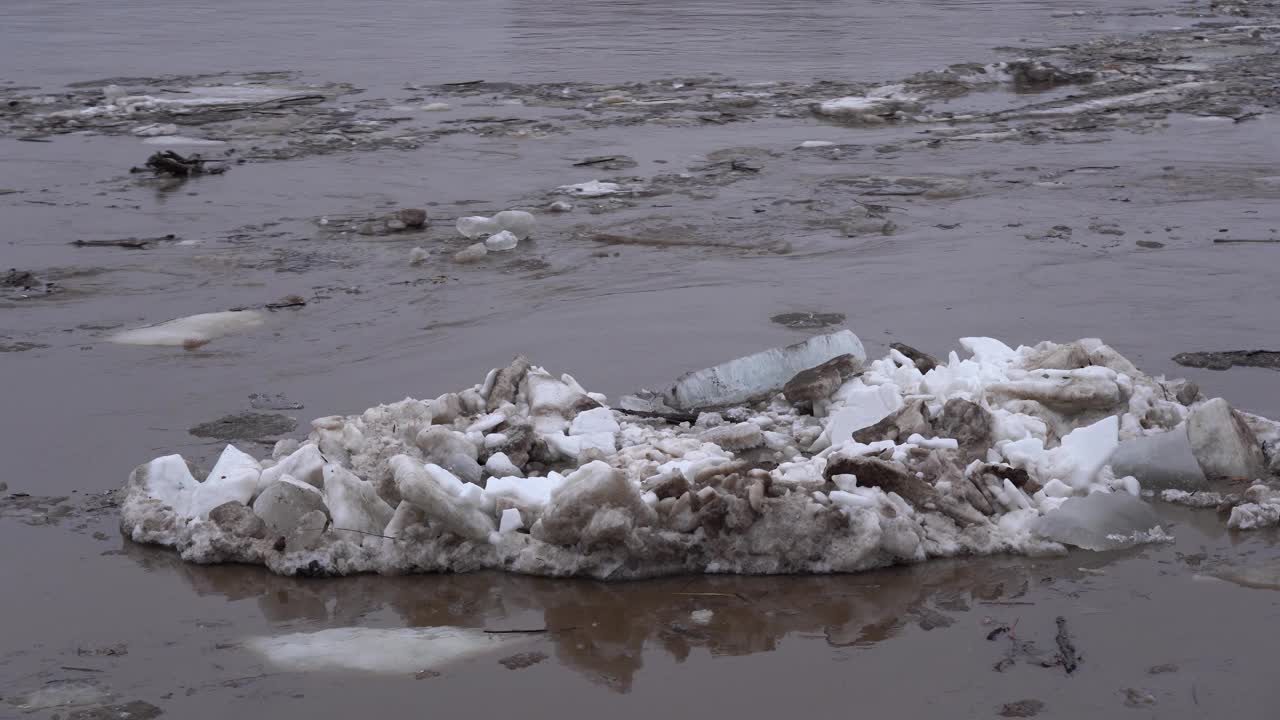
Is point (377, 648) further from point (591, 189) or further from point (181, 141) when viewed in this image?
point (181, 141)

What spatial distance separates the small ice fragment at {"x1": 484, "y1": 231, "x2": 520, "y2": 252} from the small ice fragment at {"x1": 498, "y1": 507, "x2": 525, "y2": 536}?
3700 mm

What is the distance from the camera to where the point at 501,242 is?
7.23 meters

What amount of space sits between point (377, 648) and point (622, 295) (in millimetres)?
3408

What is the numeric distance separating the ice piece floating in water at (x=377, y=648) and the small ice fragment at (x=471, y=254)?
3.92m

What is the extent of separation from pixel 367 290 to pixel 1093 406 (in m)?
3.74

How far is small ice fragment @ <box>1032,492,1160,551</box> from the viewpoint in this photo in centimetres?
366

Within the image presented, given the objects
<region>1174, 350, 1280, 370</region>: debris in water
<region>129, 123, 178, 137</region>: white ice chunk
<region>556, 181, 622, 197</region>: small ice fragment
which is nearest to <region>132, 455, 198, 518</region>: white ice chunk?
<region>1174, 350, 1280, 370</region>: debris in water

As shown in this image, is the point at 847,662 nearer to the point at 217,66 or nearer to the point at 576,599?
the point at 576,599

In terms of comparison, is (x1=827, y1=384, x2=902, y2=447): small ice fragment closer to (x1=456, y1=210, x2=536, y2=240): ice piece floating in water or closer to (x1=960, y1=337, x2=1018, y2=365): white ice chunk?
(x1=960, y1=337, x2=1018, y2=365): white ice chunk

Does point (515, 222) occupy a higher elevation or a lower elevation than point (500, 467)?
higher

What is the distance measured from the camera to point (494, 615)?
3.38 metres

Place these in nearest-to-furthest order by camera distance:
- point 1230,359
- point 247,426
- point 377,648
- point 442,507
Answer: point 377,648 < point 442,507 < point 247,426 < point 1230,359

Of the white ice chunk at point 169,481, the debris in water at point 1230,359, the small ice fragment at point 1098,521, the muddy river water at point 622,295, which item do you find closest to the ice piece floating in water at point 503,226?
the muddy river water at point 622,295

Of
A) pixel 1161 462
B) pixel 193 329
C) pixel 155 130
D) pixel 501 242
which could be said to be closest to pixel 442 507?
pixel 1161 462
